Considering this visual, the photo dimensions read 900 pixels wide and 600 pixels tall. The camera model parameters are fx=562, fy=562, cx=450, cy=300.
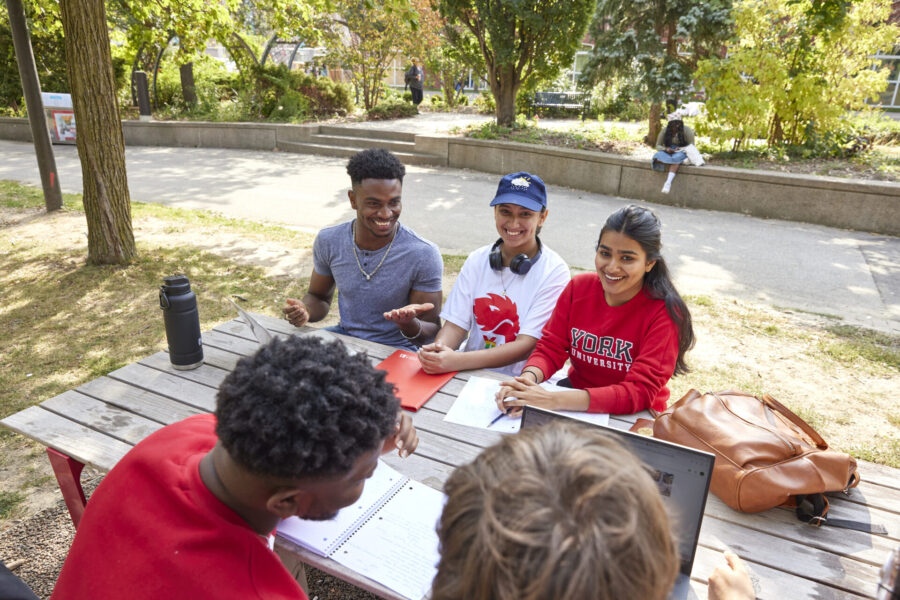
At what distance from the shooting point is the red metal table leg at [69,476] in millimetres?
2105

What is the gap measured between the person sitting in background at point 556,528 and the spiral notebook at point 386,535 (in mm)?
618

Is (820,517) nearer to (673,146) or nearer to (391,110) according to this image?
→ (673,146)

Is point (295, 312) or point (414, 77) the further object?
point (414, 77)

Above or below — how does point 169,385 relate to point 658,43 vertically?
below

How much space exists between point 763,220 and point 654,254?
695 centimetres

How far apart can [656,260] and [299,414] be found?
1760mm

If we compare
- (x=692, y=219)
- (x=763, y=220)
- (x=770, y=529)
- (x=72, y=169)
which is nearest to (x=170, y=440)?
(x=770, y=529)

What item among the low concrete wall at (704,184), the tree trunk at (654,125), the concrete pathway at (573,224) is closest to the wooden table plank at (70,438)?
the concrete pathway at (573,224)

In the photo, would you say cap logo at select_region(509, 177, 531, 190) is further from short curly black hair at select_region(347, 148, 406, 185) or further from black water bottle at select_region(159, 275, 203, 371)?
black water bottle at select_region(159, 275, 203, 371)

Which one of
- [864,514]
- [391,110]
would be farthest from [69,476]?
[391,110]

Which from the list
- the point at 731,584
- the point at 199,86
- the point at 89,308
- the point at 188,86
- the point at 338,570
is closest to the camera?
the point at 731,584

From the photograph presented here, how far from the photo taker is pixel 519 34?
10797mm

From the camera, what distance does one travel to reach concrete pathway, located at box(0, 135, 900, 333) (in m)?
5.66

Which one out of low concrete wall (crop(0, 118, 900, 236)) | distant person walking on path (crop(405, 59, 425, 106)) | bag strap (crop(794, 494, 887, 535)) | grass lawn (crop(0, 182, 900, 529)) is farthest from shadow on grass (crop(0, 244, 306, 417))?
distant person walking on path (crop(405, 59, 425, 106))
